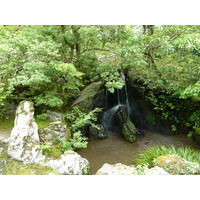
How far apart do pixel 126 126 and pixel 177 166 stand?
15.1ft

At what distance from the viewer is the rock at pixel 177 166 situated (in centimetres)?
412

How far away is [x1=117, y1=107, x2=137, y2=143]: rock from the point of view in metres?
8.65

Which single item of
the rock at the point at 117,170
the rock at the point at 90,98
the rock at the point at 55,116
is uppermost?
the rock at the point at 90,98

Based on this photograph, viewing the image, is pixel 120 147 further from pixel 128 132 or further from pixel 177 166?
pixel 177 166

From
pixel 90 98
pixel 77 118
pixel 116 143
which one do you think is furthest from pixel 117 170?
pixel 90 98

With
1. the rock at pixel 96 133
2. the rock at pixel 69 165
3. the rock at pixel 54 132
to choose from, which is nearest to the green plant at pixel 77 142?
the rock at pixel 54 132

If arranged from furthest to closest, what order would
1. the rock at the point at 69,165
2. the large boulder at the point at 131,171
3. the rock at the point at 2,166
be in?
the rock at the point at 69,165 < the rock at the point at 2,166 < the large boulder at the point at 131,171

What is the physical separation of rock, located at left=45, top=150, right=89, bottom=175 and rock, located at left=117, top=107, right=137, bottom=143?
421cm

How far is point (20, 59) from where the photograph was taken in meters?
6.34

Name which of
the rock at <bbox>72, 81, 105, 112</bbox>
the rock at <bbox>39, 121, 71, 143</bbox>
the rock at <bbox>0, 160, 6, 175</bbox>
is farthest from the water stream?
the rock at <bbox>0, 160, 6, 175</bbox>

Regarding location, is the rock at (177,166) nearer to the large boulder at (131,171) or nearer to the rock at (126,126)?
the large boulder at (131,171)

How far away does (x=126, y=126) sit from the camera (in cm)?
891

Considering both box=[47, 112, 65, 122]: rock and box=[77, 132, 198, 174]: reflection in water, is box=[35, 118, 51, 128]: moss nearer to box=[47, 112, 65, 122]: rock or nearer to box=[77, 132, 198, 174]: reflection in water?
box=[47, 112, 65, 122]: rock

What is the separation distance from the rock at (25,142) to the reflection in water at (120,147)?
2596 mm
